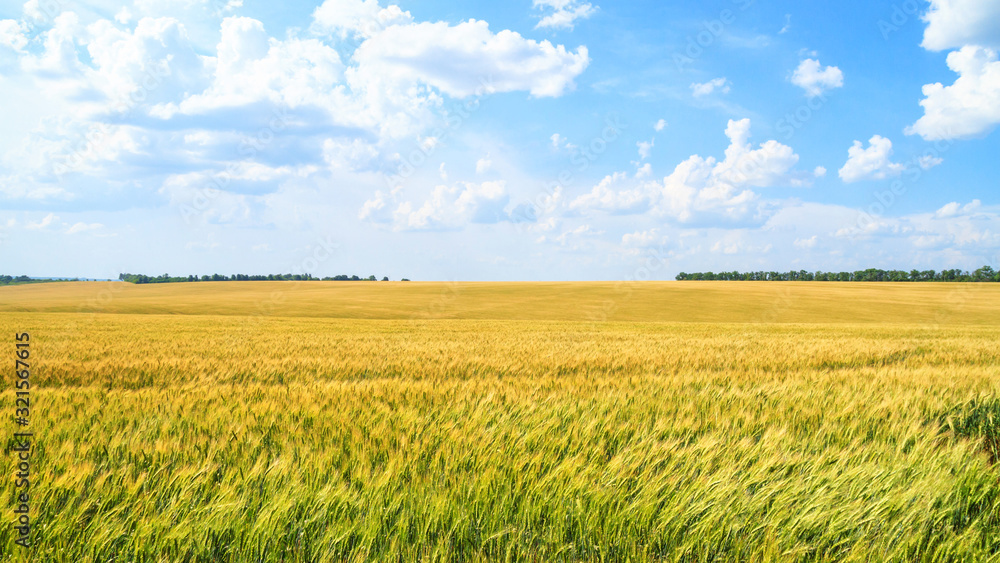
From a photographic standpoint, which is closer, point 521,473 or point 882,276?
point 521,473

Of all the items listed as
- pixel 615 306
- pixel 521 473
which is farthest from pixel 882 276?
pixel 521 473

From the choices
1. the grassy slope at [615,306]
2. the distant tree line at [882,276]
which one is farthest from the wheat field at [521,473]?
the distant tree line at [882,276]

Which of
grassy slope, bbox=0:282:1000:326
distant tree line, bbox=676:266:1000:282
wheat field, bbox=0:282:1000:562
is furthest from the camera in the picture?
distant tree line, bbox=676:266:1000:282

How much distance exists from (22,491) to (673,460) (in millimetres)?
3661

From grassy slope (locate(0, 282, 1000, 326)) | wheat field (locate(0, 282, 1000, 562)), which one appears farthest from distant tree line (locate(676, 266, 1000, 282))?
wheat field (locate(0, 282, 1000, 562))

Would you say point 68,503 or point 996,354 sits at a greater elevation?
point 68,503

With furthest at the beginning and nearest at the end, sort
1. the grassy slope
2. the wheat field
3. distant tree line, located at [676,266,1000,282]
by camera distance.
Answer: distant tree line, located at [676,266,1000,282]
the grassy slope
the wheat field

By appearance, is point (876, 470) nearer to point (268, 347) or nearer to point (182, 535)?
point (182, 535)

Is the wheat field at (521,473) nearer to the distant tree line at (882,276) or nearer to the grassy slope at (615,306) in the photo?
the grassy slope at (615,306)

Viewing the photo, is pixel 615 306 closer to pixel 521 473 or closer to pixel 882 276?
pixel 521 473

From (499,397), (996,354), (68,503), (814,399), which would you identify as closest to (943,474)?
(814,399)

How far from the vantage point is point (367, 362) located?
27.3 ft

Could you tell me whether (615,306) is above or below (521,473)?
below

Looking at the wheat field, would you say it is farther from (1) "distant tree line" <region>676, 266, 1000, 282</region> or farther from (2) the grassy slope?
(1) "distant tree line" <region>676, 266, 1000, 282</region>
